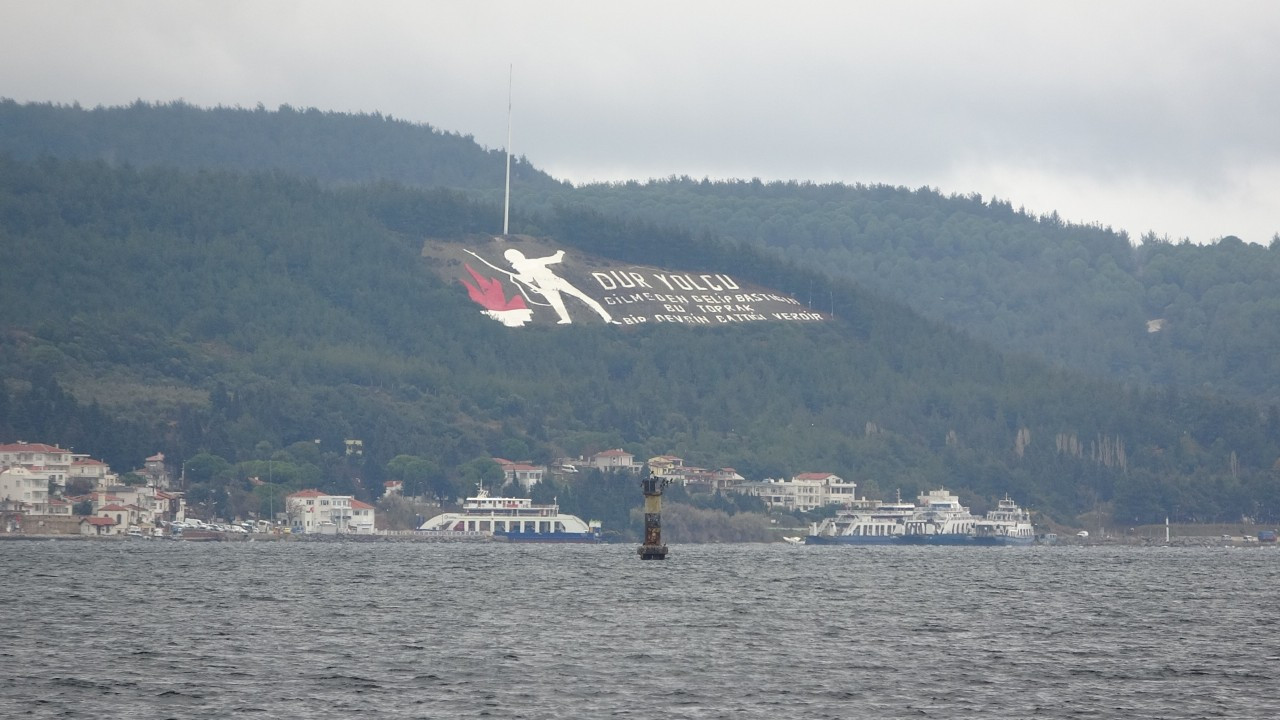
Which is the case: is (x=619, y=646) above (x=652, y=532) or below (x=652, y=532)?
below

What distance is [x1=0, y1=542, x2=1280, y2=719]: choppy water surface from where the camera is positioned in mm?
71562

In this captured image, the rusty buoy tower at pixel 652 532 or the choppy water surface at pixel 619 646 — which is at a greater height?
the rusty buoy tower at pixel 652 532

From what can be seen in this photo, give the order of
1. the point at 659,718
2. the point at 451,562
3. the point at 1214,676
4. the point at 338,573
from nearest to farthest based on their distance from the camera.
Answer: the point at 659,718, the point at 1214,676, the point at 338,573, the point at 451,562

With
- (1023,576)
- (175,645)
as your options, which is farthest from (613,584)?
(175,645)

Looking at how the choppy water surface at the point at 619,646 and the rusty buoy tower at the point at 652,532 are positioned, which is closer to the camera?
the choppy water surface at the point at 619,646

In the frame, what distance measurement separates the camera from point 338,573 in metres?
151

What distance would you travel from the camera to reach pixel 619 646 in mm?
90562

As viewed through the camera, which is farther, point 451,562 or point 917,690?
point 451,562

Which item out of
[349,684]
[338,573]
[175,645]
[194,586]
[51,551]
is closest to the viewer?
[349,684]

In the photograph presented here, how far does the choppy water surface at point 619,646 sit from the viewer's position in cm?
7156

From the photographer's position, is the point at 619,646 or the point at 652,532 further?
the point at 652,532

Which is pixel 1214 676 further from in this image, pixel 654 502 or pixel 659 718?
pixel 654 502

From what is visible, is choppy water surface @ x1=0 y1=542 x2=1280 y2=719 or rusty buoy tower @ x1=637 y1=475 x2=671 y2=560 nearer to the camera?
choppy water surface @ x1=0 y1=542 x2=1280 y2=719

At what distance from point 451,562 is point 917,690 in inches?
4093
